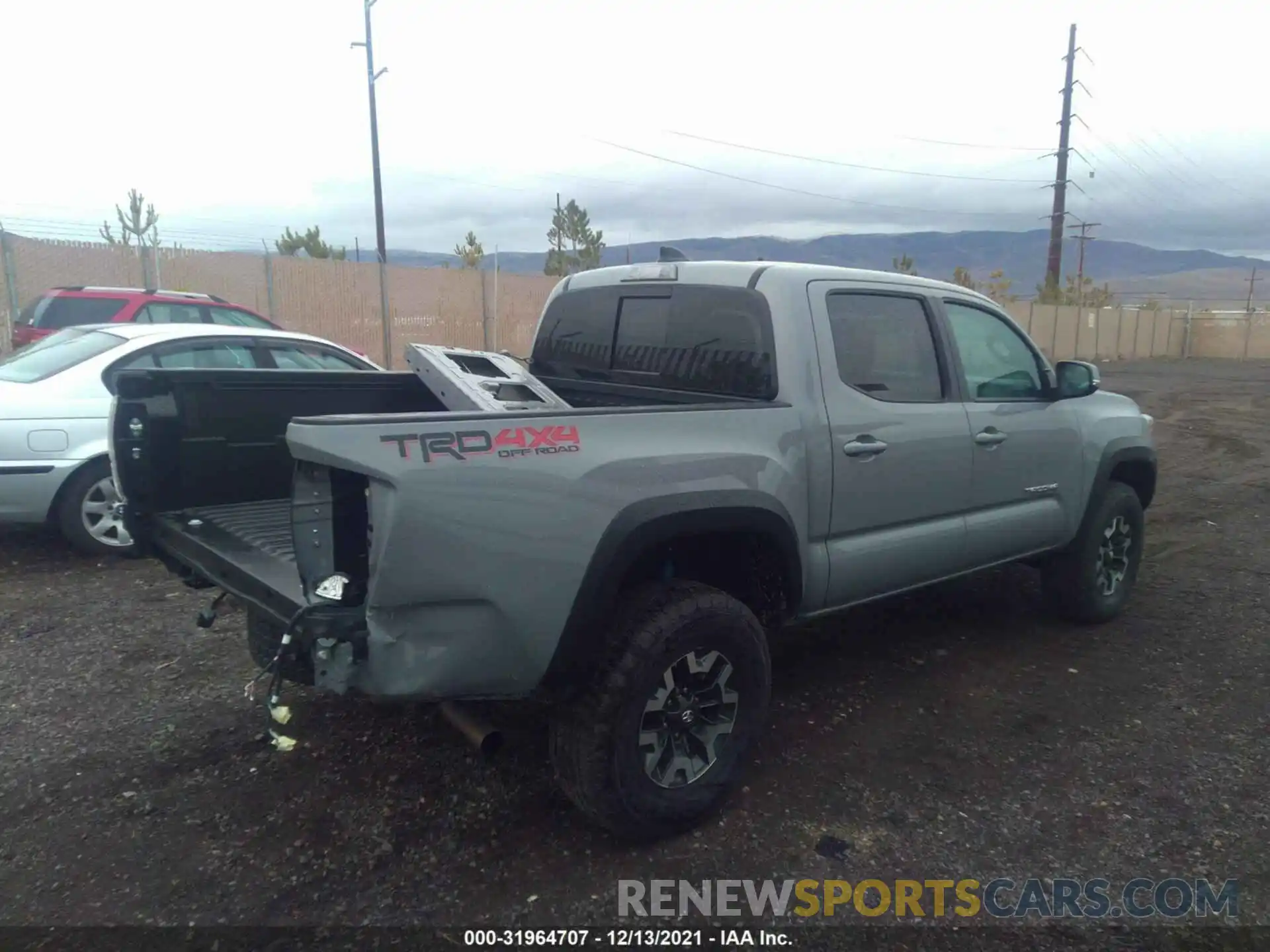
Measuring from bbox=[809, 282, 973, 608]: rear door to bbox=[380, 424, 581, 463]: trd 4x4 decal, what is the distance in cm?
125

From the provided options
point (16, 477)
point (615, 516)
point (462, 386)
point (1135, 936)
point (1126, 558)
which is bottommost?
point (1135, 936)

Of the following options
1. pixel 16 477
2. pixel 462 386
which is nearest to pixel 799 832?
pixel 462 386

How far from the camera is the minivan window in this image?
5.95 meters

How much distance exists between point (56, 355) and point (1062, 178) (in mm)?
36735

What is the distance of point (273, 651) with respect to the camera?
3771mm

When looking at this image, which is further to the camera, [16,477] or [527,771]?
[16,477]

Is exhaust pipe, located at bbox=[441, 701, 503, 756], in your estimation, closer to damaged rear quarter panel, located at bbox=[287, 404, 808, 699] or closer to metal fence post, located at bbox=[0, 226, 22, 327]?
damaged rear quarter panel, located at bbox=[287, 404, 808, 699]

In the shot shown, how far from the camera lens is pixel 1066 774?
3629 millimetres

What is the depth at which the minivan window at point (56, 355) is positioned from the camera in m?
5.95

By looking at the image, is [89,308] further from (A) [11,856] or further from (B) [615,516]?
(B) [615,516]

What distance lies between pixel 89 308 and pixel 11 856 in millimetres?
8823

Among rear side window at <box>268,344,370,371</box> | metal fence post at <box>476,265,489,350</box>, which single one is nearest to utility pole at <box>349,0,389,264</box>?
metal fence post at <box>476,265,489,350</box>

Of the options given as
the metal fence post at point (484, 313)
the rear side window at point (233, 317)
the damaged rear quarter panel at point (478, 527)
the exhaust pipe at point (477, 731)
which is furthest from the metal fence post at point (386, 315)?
the damaged rear quarter panel at point (478, 527)

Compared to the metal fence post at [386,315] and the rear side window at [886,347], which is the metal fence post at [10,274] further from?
the rear side window at [886,347]
